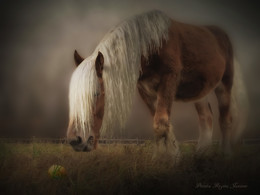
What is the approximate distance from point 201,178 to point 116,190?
736mm

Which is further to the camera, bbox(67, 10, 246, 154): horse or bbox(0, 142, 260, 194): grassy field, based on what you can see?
bbox(67, 10, 246, 154): horse

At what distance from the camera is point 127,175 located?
219cm

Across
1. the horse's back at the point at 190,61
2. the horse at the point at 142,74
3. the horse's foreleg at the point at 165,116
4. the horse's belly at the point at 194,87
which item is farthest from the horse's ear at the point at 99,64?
the horse's belly at the point at 194,87

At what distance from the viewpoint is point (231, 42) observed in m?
4.38

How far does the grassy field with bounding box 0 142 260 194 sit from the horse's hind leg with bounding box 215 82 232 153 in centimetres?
129

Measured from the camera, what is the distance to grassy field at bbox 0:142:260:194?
2.06 m

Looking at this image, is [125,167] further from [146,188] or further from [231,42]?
[231,42]

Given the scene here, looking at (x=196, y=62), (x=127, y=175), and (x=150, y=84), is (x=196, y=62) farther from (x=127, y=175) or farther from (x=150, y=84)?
(x=127, y=175)

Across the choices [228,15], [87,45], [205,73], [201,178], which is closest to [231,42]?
[228,15]

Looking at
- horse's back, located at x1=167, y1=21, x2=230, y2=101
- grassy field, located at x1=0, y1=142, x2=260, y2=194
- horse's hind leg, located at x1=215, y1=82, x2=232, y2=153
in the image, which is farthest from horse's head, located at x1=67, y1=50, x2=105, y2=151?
horse's hind leg, located at x1=215, y1=82, x2=232, y2=153

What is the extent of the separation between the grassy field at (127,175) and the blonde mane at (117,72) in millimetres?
365

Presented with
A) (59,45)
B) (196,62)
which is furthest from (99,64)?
(59,45)

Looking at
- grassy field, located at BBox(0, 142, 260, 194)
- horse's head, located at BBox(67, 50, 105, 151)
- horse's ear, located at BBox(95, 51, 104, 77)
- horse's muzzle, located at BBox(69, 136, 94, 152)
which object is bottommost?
grassy field, located at BBox(0, 142, 260, 194)

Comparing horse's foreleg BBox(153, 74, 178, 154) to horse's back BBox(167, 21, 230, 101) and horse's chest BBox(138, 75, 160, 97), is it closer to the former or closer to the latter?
horse's chest BBox(138, 75, 160, 97)
